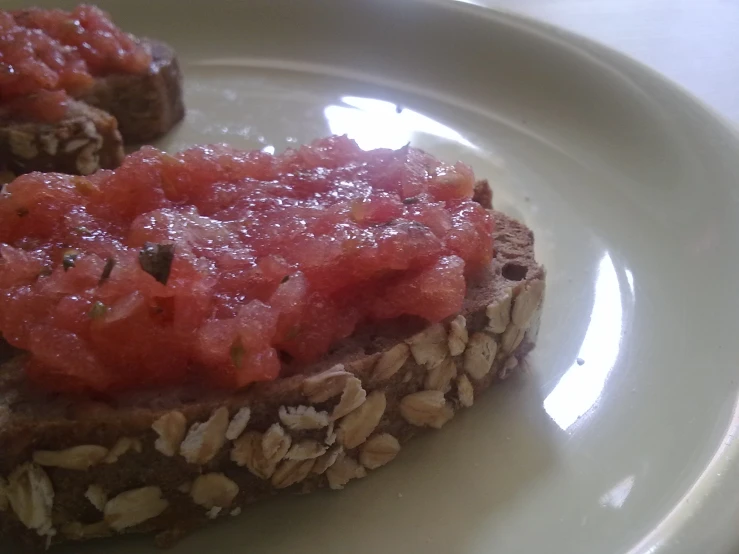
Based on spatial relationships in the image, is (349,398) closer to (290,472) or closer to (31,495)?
(290,472)

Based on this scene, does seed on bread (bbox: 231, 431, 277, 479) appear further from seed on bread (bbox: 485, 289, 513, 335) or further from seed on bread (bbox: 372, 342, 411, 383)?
seed on bread (bbox: 485, 289, 513, 335)

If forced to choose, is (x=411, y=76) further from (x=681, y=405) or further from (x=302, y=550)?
(x=302, y=550)

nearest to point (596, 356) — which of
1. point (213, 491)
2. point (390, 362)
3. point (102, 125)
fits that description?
point (390, 362)

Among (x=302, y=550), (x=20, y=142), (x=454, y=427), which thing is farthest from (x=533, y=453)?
(x=20, y=142)

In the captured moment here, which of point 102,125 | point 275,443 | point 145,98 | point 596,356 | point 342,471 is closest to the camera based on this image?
point 275,443

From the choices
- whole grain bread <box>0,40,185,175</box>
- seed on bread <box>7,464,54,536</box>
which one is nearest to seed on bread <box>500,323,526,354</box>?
seed on bread <box>7,464,54,536</box>

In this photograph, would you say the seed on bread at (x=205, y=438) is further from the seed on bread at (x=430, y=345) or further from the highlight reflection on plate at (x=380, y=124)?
the highlight reflection on plate at (x=380, y=124)
